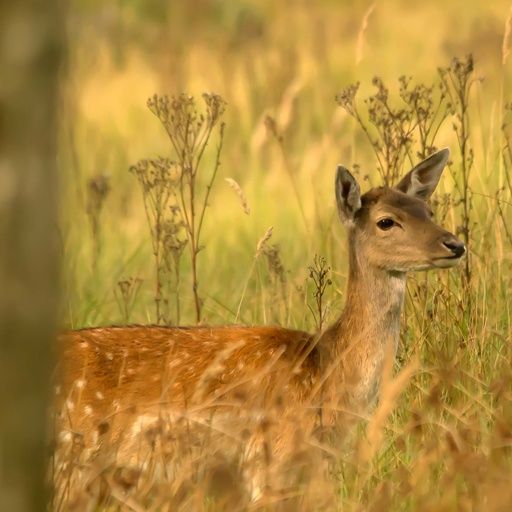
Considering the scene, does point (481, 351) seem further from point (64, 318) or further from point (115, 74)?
point (115, 74)

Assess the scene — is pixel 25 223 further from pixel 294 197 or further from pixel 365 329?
pixel 294 197

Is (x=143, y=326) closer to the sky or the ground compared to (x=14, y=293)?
closer to the ground

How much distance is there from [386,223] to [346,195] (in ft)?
0.72

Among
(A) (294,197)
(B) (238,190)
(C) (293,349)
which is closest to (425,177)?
(B) (238,190)

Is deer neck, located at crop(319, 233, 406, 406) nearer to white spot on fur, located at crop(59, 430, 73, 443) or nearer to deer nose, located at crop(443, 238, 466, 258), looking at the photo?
deer nose, located at crop(443, 238, 466, 258)

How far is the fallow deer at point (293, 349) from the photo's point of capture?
6250 millimetres

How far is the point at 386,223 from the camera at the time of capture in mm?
6734

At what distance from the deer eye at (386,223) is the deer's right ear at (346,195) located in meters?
0.15

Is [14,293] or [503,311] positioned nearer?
[14,293]

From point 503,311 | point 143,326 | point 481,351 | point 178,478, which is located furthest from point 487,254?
point 178,478

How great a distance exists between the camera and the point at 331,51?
47.3 feet

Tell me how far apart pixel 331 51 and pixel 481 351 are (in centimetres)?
839

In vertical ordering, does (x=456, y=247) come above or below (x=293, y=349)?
above

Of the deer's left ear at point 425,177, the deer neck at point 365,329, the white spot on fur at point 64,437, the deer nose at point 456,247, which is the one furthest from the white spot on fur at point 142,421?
the deer's left ear at point 425,177
